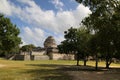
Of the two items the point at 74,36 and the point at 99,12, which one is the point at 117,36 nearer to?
the point at 99,12

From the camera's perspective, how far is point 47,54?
5669 inches

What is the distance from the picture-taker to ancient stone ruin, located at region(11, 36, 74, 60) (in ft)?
419

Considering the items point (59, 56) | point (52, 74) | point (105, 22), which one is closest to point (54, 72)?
point (52, 74)

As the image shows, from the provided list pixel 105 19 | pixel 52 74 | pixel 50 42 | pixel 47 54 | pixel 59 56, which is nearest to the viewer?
pixel 52 74

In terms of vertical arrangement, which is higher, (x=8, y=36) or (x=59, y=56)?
(x=8, y=36)

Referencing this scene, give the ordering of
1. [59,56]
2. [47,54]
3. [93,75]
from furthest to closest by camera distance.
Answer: [47,54] → [59,56] → [93,75]

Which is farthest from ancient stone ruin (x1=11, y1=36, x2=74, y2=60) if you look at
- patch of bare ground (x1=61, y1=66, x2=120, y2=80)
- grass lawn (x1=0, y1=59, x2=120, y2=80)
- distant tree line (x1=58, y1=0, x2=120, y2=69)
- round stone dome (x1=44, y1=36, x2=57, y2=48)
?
patch of bare ground (x1=61, y1=66, x2=120, y2=80)

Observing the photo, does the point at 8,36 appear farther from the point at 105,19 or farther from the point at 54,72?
the point at 105,19

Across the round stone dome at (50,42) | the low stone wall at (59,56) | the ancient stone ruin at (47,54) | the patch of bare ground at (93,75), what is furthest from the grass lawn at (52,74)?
the round stone dome at (50,42)

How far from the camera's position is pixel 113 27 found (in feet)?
120

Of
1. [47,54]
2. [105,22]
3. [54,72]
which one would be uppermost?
[105,22]

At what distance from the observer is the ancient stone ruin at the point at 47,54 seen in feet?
419

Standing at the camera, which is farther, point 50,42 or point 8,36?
point 50,42

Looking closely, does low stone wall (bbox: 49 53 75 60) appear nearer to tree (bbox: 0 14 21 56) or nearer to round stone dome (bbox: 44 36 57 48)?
round stone dome (bbox: 44 36 57 48)
